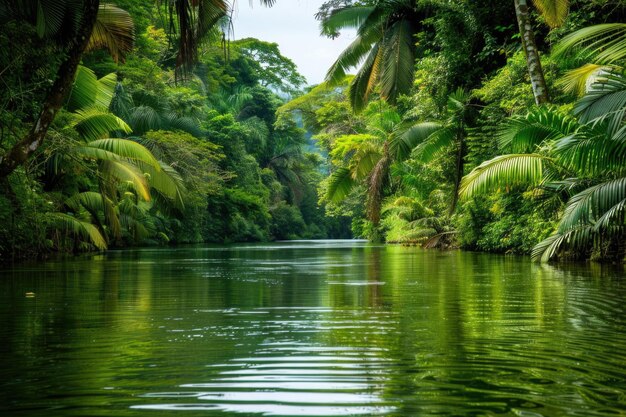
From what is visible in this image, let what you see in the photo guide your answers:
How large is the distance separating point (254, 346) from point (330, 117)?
40.3 meters

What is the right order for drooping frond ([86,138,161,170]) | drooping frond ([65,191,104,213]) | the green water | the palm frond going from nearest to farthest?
1. the green water
2. the palm frond
3. drooping frond ([86,138,161,170])
4. drooping frond ([65,191,104,213])

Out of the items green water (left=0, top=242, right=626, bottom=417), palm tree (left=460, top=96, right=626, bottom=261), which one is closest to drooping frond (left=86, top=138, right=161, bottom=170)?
palm tree (left=460, top=96, right=626, bottom=261)

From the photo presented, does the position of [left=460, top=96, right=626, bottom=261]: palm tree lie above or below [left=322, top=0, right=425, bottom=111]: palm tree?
below

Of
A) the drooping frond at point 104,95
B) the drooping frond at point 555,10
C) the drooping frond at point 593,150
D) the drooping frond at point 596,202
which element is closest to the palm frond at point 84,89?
the drooping frond at point 104,95

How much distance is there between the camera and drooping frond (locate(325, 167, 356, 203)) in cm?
2838

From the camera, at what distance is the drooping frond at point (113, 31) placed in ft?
43.3

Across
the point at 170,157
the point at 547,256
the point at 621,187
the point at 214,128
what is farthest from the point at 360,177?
the point at 214,128

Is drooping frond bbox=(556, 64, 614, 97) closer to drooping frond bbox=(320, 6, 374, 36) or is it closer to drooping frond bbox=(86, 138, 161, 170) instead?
drooping frond bbox=(86, 138, 161, 170)

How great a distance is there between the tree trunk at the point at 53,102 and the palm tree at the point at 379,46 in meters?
16.3

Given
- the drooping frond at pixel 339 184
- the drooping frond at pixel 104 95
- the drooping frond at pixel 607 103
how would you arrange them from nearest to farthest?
the drooping frond at pixel 607 103
the drooping frond at pixel 104 95
the drooping frond at pixel 339 184

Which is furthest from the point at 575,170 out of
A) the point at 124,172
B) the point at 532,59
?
the point at 124,172

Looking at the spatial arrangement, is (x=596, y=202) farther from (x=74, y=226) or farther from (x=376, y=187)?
(x=376, y=187)

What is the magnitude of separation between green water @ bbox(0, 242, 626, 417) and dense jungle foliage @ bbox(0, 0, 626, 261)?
3380mm

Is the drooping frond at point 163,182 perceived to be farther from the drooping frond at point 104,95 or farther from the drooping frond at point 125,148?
the drooping frond at point 104,95
